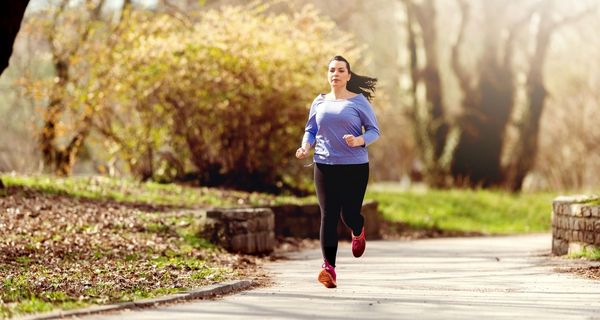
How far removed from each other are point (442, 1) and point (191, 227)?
27217 mm

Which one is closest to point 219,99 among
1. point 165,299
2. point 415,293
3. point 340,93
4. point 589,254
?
point 589,254

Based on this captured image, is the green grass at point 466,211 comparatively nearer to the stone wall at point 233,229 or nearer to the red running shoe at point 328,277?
the stone wall at point 233,229

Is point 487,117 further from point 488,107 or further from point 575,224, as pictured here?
point 575,224

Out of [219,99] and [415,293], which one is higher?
[219,99]

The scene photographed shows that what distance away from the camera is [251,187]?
2205 centimetres

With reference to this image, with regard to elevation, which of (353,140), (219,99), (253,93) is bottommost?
(353,140)

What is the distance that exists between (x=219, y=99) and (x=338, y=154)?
11.6 metres

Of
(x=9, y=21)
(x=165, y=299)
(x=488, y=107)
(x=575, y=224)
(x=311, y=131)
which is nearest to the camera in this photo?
(x=165, y=299)

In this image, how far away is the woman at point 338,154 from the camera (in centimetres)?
1038

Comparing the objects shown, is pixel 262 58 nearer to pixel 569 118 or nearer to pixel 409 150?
pixel 569 118

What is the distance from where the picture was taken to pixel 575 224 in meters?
14.4

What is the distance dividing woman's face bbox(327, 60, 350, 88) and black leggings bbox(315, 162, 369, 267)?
78 centimetres

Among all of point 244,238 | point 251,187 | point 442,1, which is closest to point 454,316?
point 244,238

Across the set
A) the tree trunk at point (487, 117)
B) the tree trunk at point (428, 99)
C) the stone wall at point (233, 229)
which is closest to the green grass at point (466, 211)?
the tree trunk at point (487, 117)
